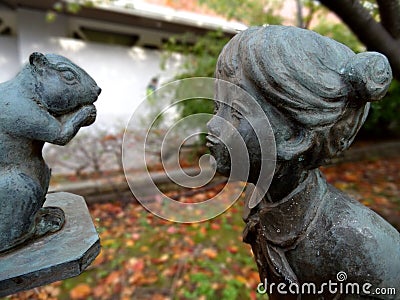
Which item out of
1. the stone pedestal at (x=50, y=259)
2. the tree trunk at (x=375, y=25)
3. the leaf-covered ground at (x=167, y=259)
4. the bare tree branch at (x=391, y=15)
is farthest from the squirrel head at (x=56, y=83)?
the bare tree branch at (x=391, y=15)

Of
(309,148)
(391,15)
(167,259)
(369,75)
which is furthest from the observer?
(167,259)

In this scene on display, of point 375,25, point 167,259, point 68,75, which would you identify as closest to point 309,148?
point 68,75

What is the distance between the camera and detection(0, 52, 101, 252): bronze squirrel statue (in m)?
1.05

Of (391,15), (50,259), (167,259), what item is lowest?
(167,259)

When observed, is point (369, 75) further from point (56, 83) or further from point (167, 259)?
point (167, 259)

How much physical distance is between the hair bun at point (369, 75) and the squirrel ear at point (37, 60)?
954 mm

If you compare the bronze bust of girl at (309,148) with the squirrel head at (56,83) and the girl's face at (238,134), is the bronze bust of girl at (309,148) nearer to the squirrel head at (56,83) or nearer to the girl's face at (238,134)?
the girl's face at (238,134)

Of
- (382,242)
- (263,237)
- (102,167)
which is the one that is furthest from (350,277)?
(102,167)

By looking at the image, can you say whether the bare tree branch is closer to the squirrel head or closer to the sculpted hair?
the sculpted hair

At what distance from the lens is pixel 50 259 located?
1.03 m

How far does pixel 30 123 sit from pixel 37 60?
211 mm

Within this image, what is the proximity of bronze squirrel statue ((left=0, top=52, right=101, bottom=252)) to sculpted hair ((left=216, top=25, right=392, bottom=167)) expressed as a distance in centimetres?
55

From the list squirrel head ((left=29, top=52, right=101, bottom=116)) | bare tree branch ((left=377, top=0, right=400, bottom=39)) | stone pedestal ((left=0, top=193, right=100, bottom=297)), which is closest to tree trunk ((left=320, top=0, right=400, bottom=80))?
bare tree branch ((left=377, top=0, right=400, bottom=39))

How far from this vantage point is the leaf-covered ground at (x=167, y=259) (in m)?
2.95
